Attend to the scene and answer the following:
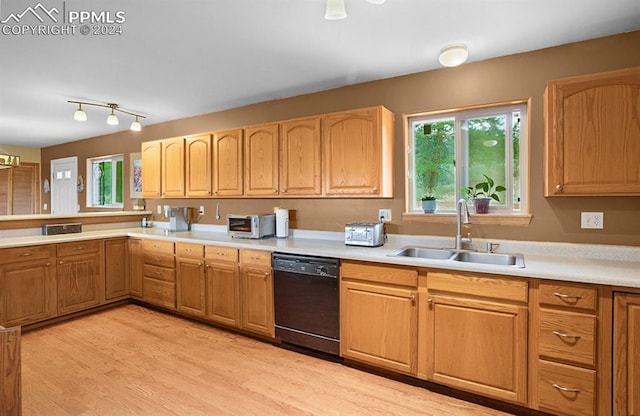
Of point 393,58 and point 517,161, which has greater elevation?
point 393,58

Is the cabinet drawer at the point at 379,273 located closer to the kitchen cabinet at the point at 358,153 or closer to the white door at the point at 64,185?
the kitchen cabinet at the point at 358,153

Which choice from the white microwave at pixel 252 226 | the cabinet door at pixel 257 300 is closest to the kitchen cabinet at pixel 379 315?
the cabinet door at pixel 257 300

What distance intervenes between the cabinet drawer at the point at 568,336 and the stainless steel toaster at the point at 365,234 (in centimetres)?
124

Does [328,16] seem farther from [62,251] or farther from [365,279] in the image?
[62,251]

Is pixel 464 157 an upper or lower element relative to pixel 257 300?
upper

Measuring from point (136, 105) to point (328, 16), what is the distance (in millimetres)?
3118

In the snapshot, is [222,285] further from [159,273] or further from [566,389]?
[566,389]

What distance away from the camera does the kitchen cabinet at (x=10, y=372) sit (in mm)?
1283

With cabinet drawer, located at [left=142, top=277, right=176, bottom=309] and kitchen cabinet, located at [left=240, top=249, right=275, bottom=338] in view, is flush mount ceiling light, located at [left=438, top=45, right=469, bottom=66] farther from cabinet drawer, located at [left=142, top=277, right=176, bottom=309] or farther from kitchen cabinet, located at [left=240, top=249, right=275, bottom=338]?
cabinet drawer, located at [left=142, top=277, right=176, bottom=309]

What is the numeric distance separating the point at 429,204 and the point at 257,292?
1697 millimetres

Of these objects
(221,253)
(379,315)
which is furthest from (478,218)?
(221,253)

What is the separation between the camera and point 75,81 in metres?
3.04

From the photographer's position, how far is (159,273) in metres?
3.69

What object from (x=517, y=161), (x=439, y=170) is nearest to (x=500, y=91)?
(x=517, y=161)
